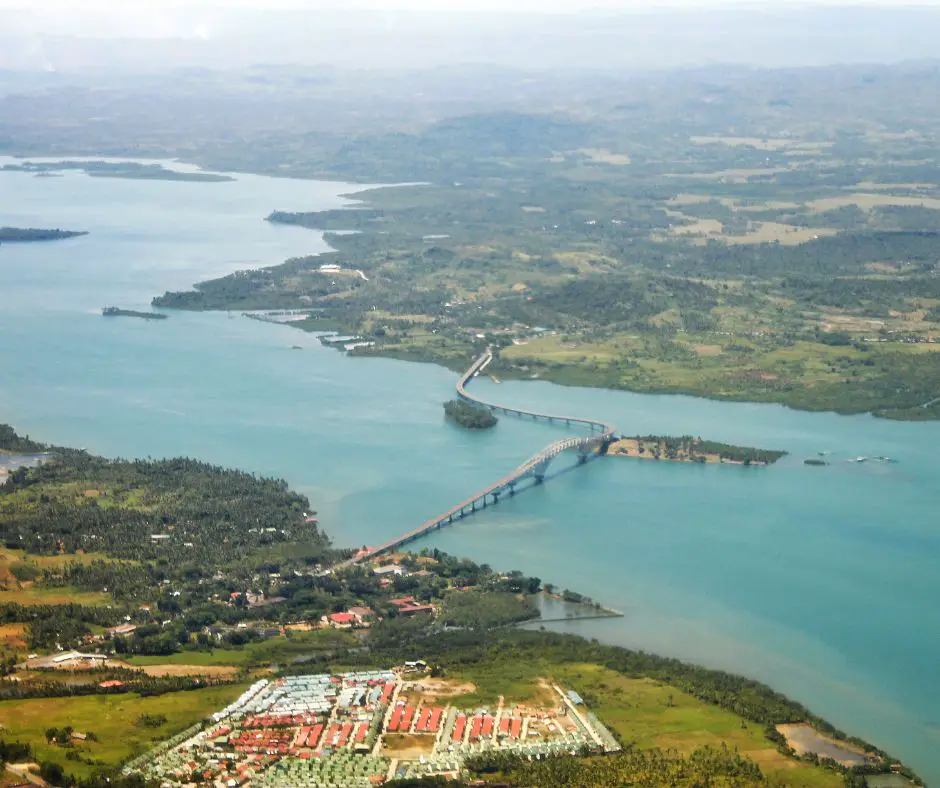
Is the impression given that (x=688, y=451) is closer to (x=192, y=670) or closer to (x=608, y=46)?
(x=192, y=670)

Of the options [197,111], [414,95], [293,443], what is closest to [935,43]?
[414,95]

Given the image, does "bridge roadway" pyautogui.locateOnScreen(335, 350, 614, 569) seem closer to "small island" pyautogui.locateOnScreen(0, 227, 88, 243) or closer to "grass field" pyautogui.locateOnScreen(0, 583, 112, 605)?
"grass field" pyautogui.locateOnScreen(0, 583, 112, 605)

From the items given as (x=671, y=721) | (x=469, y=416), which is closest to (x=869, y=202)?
(x=469, y=416)

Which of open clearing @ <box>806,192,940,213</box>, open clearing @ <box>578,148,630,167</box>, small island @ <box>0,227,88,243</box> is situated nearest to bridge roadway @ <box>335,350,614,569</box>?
small island @ <box>0,227,88,243</box>

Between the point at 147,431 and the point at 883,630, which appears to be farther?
the point at 147,431

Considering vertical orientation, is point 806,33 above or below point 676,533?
above

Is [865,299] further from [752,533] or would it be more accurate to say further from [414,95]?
[414,95]
